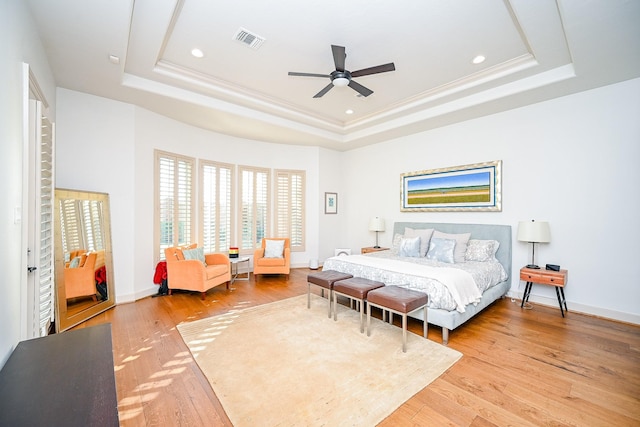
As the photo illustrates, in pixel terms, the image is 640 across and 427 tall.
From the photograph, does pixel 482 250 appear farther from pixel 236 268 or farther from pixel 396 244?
pixel 236 268

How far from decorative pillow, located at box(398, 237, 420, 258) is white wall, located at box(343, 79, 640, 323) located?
104 cm

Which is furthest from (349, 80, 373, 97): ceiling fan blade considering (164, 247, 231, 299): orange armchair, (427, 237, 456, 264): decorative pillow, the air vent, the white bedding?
(164, 247, 231, 299): orange armchair

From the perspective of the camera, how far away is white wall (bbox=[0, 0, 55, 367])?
1.49 metres

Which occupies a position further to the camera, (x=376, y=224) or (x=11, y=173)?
(x=376, y=224)

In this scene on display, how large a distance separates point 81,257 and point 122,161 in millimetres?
1533

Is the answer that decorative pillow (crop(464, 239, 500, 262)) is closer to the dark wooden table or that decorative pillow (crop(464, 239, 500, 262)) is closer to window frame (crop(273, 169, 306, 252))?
window frame (crop(273, 169, 306, 252))

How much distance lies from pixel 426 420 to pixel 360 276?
2.15m

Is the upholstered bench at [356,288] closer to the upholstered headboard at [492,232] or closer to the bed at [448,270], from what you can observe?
the bed at [448,270]

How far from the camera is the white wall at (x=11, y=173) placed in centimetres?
149

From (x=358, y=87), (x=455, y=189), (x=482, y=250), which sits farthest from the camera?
(x=455, y=189)

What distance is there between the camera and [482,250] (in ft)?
14.2

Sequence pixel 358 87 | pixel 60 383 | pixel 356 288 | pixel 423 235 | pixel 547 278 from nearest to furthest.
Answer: pixel 60 383
pixel 356 288
pixel 358 87
pixel 547 278
pixel 423 235

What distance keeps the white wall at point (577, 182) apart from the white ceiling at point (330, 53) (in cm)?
32

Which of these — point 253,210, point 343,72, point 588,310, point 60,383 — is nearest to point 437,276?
point 588,310
